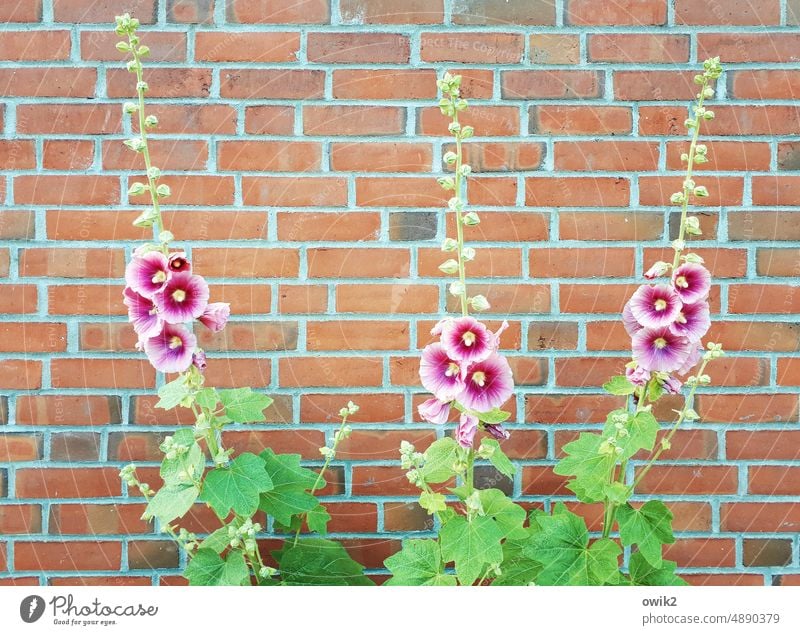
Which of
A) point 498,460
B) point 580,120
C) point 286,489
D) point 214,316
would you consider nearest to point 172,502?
point 286,489

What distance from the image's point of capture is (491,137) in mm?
1647

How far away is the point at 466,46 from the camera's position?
163 cm

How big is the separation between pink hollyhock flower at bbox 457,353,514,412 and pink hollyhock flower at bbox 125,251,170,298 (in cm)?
54

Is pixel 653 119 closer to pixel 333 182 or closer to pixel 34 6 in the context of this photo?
pixel 333 182

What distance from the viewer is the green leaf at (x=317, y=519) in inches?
59.4

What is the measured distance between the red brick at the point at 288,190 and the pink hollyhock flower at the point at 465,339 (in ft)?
1.83

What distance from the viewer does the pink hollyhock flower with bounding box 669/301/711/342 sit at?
125 cm

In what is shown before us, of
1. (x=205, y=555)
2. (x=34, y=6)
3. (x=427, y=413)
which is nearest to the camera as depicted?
(x=427, y=413)

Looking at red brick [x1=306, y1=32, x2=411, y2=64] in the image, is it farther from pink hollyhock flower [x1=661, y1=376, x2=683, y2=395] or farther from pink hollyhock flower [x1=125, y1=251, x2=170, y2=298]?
pink hollyhock flower [x1=661, y1=376, x2=683, y2=395]

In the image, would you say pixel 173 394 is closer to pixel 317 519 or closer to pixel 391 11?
pixel 317 519

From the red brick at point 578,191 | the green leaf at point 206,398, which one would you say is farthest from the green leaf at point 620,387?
the green leaf at point 206,398

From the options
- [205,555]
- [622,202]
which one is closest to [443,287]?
[622,202]

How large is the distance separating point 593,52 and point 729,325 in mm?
695
